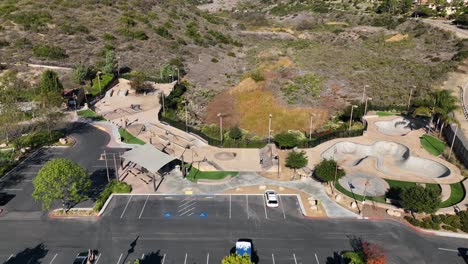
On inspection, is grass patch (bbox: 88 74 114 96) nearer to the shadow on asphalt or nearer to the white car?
the white car

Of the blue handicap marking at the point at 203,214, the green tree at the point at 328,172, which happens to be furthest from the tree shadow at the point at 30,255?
the green tree at the point at 328,172

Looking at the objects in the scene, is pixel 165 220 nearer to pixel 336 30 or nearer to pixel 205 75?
pixel 205 75

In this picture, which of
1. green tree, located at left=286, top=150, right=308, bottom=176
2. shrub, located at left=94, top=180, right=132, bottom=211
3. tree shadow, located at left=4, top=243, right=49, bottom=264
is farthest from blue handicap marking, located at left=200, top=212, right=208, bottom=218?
tree shadow, located at left=4, top=243, right=49, bottom=264

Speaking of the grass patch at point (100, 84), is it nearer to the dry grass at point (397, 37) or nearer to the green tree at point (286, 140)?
the green tree at point (286, 140)

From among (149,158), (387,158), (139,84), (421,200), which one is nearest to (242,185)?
(149,158)

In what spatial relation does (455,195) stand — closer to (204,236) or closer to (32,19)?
(204,236)

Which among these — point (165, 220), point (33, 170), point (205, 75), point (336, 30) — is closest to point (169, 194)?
point (165, 220)
